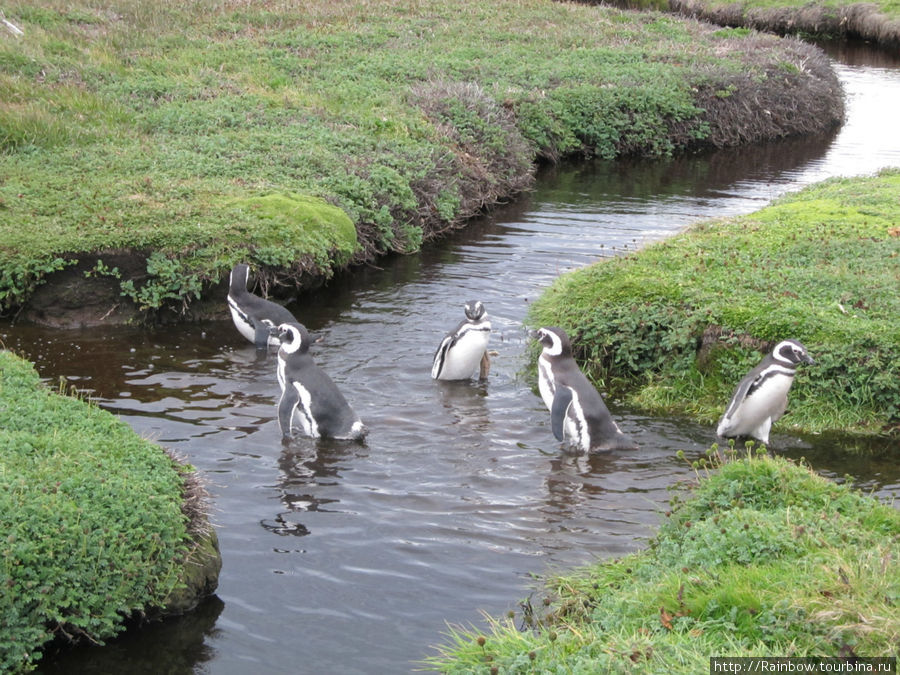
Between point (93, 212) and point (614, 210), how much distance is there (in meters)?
10.3

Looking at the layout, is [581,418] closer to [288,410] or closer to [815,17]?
[288,410]

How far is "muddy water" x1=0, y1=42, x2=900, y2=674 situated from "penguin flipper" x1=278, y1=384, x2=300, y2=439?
0.71ft

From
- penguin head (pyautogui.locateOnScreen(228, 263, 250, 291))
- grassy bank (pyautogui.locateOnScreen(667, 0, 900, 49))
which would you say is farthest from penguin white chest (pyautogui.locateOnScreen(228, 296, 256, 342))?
grassy bank (pyautogui.locateOnScreen(667, 0, 900, 49))

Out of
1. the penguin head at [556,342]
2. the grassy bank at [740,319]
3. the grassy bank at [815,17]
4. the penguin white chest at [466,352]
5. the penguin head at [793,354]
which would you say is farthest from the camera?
the grassy bank at [815,17]

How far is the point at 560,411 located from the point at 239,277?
16.4ft

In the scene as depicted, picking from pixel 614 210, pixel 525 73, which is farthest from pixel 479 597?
pixel 525 73

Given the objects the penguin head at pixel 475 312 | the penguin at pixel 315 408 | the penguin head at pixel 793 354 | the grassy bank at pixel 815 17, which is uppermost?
the grassy bank at pixel 815 17

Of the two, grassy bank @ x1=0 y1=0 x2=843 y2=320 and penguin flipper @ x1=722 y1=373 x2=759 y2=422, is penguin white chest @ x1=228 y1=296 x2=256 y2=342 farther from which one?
penguin flipper @ x1=722 y1=373 x2=759 y2=422

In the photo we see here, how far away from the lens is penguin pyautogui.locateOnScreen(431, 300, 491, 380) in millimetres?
11539

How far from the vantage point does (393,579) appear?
7703mm

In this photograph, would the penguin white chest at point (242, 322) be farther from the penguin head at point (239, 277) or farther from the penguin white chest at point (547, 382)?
the penguin white chest at point (547, 382)

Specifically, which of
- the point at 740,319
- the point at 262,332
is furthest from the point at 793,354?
the point at 262,332

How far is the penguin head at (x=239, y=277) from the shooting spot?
1295 centimetres

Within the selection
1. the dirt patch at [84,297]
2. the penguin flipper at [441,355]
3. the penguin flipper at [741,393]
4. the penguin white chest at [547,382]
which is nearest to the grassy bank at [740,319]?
the penguin flipper at [741,393]
